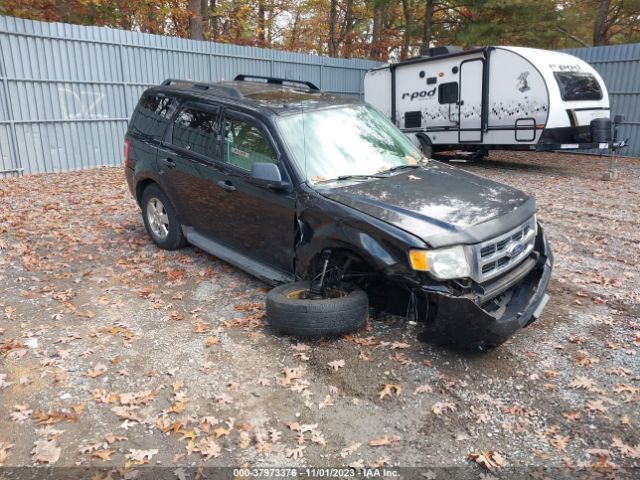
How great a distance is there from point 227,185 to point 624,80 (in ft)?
46.8

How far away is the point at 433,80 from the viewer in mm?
13078

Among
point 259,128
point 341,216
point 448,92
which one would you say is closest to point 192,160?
point 259,128

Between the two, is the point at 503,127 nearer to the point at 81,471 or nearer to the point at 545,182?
the point at 545,182

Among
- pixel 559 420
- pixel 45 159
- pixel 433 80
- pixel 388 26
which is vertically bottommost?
pixel 559 420

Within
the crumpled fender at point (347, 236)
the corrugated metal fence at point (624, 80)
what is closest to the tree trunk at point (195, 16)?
the corrugated metal fence at point (624, 80)

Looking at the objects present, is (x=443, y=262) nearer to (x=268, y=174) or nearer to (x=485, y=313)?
(x=485, y=313)

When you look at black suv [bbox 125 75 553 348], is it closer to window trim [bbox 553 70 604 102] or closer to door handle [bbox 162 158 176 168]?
door handle [bbox 162 158 176 168]

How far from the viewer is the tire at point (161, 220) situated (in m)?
5.96

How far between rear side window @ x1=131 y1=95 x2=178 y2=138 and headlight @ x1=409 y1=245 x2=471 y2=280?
12.3 feet

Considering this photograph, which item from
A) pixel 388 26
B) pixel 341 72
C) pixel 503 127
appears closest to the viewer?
pixel 503 127

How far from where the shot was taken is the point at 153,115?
6098mm

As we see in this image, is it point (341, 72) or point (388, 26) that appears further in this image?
point (388, 26)

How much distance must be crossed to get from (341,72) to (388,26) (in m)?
11.7

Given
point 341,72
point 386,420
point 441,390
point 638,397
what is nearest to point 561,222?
point 638,397
